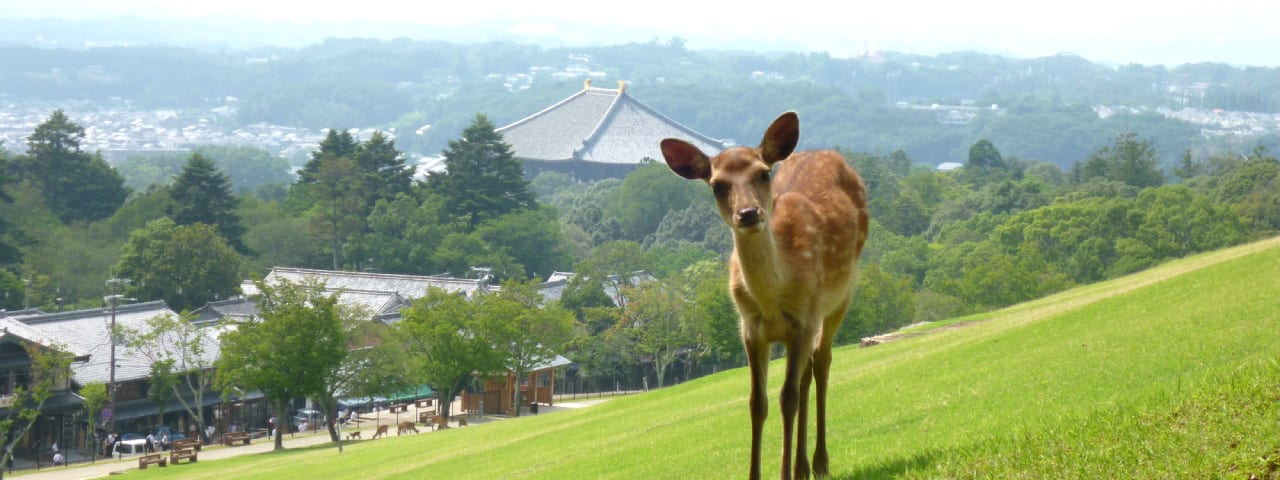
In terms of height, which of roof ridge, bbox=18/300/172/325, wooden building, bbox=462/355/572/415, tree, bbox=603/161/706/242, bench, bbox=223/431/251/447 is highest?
tree, bbox=603/161/706/242

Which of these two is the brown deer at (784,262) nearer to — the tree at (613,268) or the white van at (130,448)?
the white van at (130,448)

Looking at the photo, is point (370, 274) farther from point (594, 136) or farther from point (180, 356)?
point (594, 136)

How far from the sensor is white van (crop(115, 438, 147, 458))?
3341cm

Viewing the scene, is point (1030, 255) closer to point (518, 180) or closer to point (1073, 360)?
point (518, 180)

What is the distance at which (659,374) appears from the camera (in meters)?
41.2

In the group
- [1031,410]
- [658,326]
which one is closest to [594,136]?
[658,326]

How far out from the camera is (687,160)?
230 inches

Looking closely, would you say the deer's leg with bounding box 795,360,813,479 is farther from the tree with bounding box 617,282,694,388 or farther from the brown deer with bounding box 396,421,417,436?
the tree with bounding box 617,282,694,388

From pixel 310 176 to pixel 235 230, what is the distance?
9621mm

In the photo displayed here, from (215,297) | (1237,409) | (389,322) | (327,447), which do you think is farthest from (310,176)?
(1237,409)

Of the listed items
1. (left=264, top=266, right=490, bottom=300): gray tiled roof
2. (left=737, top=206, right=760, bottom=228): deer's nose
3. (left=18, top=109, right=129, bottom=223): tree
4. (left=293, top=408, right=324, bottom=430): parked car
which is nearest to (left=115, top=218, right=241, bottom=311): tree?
(left=264, top=266, right=490, bottom=300): gray tiled roof

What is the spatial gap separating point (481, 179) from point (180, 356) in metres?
21.7

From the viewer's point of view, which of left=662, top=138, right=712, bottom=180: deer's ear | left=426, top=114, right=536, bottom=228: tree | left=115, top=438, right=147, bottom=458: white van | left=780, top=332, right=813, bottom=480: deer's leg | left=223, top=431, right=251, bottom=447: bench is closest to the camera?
left=662, top=138, right=712, bottom=180: deer's ear

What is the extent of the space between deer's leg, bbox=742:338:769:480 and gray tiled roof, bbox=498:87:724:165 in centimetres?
8283
